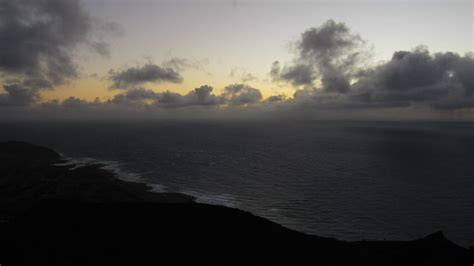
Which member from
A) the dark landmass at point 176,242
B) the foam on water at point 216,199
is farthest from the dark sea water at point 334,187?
the dark landmass at point 176,242

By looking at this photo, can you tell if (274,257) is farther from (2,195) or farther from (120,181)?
(2,195)

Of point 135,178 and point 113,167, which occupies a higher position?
point 113,167


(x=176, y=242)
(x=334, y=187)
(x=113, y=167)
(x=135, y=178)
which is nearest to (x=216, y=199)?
(x=334, y=187)


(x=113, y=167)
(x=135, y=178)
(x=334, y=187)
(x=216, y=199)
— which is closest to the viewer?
(x=216, y=199)

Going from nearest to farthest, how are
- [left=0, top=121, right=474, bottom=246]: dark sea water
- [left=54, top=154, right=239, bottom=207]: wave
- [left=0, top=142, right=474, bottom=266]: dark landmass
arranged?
[left=0, top=142, right=474, bottom=266]: dark landmass < [left=0, top=121, right=474, bottom=246]: dark sea water < [left=54, top=154, right=239, bottom=207]: wave

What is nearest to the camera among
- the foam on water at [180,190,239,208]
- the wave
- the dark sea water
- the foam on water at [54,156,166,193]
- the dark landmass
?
the dark landmass

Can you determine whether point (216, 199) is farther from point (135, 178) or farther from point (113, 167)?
point (113, 167)

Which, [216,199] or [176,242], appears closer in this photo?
[176,242]

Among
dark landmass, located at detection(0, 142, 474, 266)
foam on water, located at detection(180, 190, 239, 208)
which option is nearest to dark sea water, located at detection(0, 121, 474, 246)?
foam on water, located at detection(180, 190, 239, 208)

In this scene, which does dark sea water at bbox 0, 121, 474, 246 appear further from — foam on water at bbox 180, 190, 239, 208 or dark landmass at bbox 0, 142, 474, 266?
dark landmass at bbox 0, 142, 474, 266
